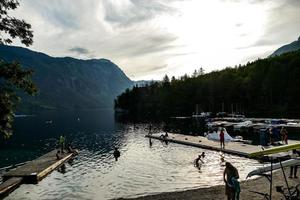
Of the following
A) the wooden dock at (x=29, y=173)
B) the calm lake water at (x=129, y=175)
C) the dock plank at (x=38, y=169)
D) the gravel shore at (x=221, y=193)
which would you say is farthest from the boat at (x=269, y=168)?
the dock plank at (x=38, y=169)

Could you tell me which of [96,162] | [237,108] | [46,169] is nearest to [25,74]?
[46,169]

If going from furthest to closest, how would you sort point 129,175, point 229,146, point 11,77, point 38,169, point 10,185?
point 229,146 < point 38,169 < point 129,175 < point 10,185 < point 11,77

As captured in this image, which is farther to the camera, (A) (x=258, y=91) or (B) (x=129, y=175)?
(A) (x=258, y=91)

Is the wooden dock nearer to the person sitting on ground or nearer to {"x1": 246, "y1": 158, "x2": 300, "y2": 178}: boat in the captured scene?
the person sitting on ground

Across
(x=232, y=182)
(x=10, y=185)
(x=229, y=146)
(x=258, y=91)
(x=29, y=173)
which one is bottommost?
(x=10, y=185)

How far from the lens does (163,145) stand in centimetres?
6888

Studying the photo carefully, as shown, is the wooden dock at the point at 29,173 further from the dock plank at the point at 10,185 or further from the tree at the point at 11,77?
the tree at the point at 11,77

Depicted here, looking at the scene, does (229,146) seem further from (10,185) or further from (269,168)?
(10,185)

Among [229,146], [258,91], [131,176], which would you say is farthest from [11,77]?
[258,91]

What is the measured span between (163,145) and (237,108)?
359 ft

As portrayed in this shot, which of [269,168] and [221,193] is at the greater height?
[269,168]

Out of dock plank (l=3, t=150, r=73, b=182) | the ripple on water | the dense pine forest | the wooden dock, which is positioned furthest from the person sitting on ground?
the dense pine forest

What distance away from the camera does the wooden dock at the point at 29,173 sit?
3771 cm

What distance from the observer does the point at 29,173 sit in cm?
4278
